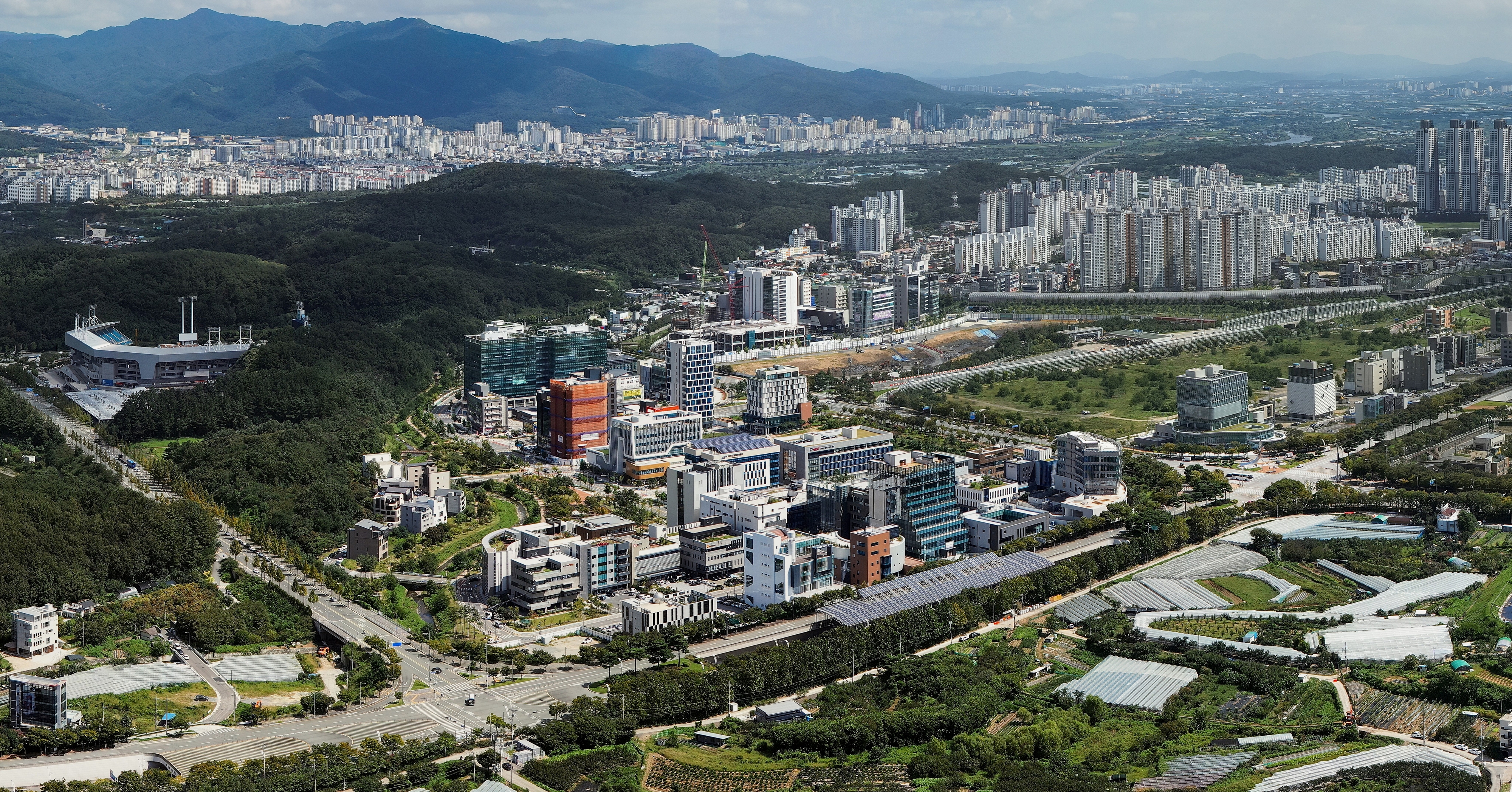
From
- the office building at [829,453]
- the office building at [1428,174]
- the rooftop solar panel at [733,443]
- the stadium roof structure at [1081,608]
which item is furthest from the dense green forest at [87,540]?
the office building at [1428,174]

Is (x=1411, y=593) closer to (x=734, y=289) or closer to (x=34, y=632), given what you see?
(x=34, y=632)

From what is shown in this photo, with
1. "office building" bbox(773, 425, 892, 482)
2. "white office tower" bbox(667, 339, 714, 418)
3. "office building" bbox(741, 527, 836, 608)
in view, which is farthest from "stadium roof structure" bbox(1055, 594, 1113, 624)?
"white office tower" bbox(667, 339, 714, 418)

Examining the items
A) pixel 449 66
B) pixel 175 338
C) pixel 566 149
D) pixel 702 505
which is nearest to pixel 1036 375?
pixel 702 505

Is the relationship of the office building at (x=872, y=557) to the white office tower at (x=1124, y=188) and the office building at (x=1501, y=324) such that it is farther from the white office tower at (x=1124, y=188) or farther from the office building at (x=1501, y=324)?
the white office tower at (x=1124, y=188)

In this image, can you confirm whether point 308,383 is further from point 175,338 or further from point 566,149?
point 566,149

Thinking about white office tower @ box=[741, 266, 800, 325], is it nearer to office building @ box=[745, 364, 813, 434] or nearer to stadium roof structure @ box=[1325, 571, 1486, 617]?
office building @ box=[745, 364, 813, 434]

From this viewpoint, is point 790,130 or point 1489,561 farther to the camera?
point 790,130
